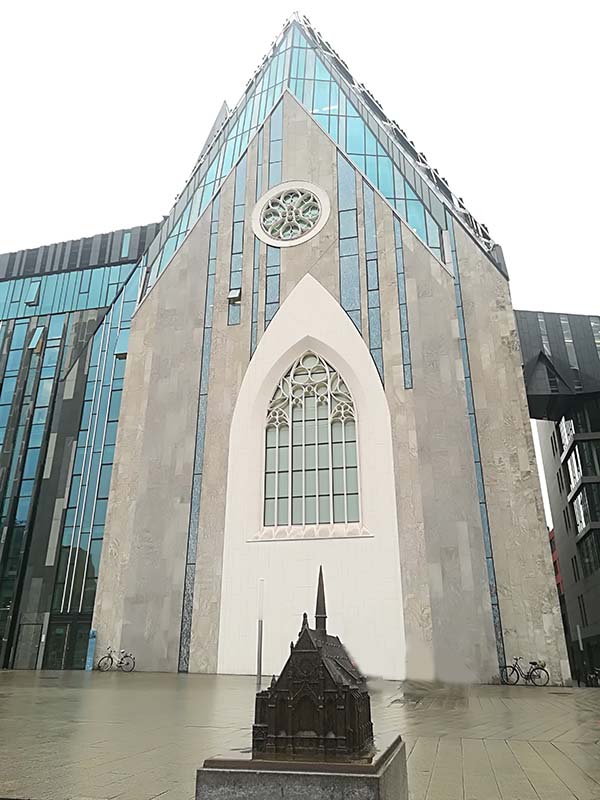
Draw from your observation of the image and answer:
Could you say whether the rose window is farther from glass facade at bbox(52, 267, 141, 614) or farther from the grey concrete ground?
the grey concrete ground

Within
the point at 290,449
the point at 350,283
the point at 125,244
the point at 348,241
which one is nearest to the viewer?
the point at 290,449

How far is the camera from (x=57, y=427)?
3088 centimetres

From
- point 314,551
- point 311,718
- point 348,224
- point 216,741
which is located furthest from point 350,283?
point 311,718

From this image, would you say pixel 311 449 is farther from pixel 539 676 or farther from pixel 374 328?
pixel 539 676

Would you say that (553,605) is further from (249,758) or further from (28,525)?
(28,525)

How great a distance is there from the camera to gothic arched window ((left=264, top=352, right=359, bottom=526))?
72.6 feet

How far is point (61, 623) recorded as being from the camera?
2514 centimetres

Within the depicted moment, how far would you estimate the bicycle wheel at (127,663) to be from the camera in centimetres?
2097

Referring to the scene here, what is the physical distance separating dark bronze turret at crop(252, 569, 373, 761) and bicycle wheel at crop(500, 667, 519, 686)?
1636 centimetres

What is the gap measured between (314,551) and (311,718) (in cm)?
1753

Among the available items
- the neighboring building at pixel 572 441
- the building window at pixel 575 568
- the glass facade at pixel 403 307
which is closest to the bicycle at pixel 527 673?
the glass facade at pixel 403 307

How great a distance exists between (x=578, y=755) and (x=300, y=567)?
14997 mm

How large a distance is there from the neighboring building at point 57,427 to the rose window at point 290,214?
7885 mm

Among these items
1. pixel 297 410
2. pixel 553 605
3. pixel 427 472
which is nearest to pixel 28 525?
pixel 297 410
